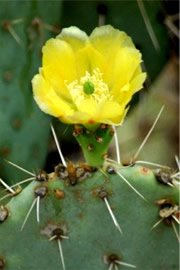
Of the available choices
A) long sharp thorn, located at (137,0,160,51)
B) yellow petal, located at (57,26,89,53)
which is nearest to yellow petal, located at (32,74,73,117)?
yellow petal, located at (57,26,89,53)

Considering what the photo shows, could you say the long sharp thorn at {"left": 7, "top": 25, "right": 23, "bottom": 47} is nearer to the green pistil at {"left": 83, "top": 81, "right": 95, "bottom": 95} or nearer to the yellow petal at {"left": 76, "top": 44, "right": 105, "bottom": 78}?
the yellow petal at {"left": 76, "top": 44, "right": 105, "bottom": 78}

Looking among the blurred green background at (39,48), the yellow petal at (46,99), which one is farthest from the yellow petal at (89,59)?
the blurred green background at (39,48)

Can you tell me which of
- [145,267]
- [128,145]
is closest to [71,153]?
[128,145]

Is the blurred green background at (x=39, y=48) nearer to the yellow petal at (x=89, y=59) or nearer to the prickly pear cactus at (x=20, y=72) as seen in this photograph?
the prickly pear cactus at (x=20, y=72)

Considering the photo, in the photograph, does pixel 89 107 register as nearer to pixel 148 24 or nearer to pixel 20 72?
pixel 20 72

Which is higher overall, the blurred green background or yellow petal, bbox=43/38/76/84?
yellow petal, bbox=43/38/76/84

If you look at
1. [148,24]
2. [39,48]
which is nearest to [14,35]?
[39,48]
